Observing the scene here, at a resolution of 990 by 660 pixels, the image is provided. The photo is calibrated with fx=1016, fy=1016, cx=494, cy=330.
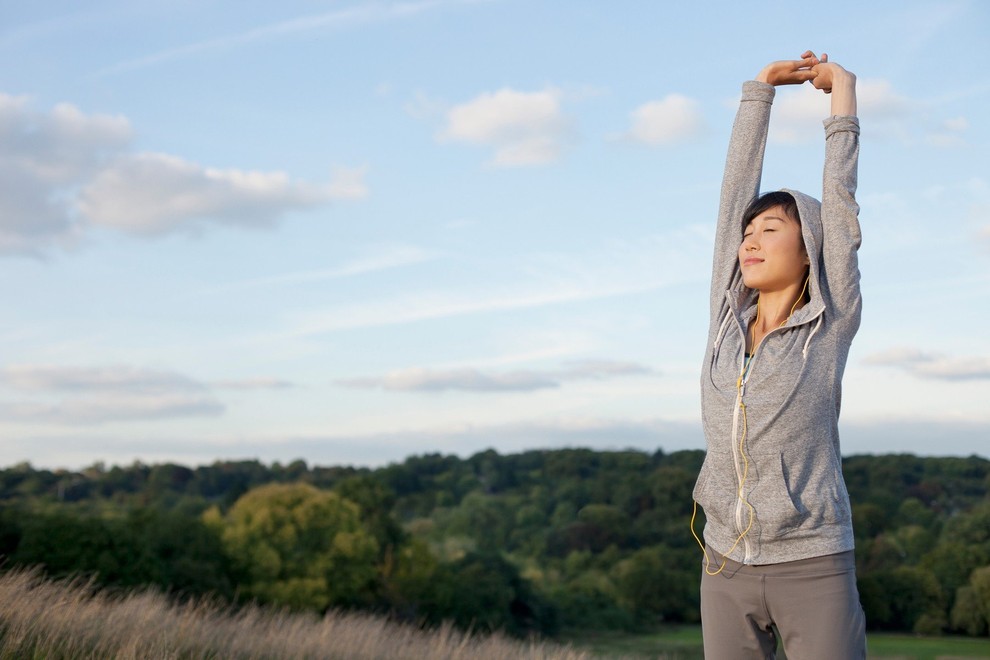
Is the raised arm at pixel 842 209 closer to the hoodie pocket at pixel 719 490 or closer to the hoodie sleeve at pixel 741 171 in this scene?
the hoodie sleeve at pixel 741 171

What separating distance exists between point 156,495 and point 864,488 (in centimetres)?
5059

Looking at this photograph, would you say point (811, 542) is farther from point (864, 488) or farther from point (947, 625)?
point (864, 488)

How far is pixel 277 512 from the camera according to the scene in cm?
4897

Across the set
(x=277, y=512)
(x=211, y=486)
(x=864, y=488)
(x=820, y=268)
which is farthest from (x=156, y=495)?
(x=820, y=268)

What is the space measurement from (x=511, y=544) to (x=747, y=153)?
65.5 m

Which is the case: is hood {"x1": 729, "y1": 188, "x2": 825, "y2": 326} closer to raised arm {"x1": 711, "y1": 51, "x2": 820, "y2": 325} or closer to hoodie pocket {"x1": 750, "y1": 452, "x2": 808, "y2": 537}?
raised arm {"x1": 711, "y1": 51, "x2": 820, "y2": 325}

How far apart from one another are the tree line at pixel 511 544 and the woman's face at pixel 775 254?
110 feet

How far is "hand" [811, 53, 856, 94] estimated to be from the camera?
3.16m

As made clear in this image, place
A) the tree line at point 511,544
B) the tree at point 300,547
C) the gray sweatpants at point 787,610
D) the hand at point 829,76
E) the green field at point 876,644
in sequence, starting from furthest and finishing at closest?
1. the tree at point 300,547
2. the tree line at point 511,544
3. the green field at point 876,644
4. the hand at point 829,76
5. the gray sweatpants at point 787,610

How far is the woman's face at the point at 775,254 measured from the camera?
2994mm

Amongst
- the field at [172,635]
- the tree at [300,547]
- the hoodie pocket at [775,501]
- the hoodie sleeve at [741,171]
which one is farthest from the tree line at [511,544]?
the hoodie pocket at [775,501]

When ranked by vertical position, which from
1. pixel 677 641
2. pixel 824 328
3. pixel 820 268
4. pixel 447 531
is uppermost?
pixel 820 268

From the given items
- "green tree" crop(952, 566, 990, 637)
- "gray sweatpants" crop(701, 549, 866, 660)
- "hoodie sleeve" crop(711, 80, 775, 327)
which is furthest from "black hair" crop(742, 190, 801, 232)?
"green tree" crop(952, 566, 990, 637)

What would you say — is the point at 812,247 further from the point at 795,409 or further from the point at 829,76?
the point at 829,76
